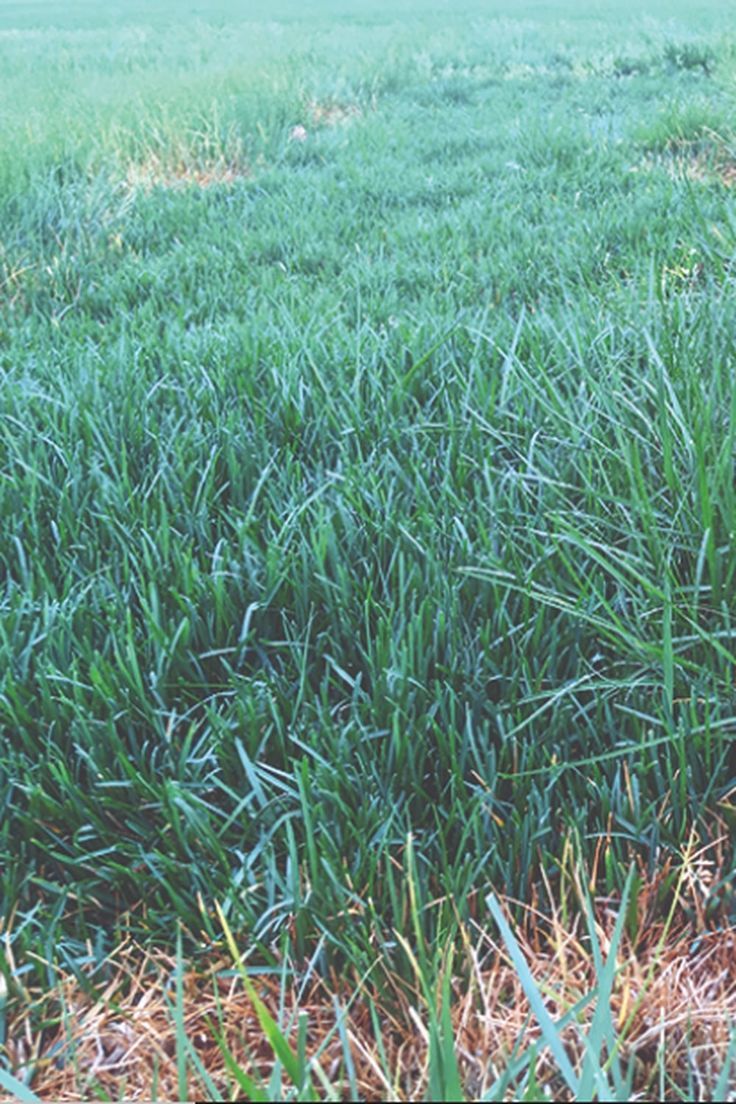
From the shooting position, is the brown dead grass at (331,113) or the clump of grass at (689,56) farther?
the clump of grass at (689,56)

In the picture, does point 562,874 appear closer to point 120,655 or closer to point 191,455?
point 120,655

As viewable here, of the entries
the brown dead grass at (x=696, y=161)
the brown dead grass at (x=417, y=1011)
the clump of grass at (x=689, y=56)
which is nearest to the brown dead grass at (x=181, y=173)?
the brown dead grass at (x=696, y=161)

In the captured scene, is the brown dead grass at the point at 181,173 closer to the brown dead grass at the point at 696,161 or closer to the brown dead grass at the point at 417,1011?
the brown dead grass at the point at 696,161

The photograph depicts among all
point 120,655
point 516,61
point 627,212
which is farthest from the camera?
point 516,61

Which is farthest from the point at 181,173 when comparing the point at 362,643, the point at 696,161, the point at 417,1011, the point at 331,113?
the point at 417,1011

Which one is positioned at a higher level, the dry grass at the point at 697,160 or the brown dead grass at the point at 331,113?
the brown dead grass at the point at 331,113

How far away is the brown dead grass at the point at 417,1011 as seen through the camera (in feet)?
2.72

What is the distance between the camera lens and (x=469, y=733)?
3.56ft

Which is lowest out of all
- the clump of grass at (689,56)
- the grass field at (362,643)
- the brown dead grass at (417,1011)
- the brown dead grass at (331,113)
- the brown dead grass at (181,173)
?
the brown dead grass at (417,1011)

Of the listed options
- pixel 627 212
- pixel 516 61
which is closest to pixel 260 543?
pixel 627 212

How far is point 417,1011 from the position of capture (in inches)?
34.4

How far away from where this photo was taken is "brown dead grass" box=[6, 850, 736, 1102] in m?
0.83

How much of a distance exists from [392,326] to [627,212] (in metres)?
1.68

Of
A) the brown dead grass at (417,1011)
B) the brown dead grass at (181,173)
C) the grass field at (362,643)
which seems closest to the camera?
the brown dead grass at (417,1011)
